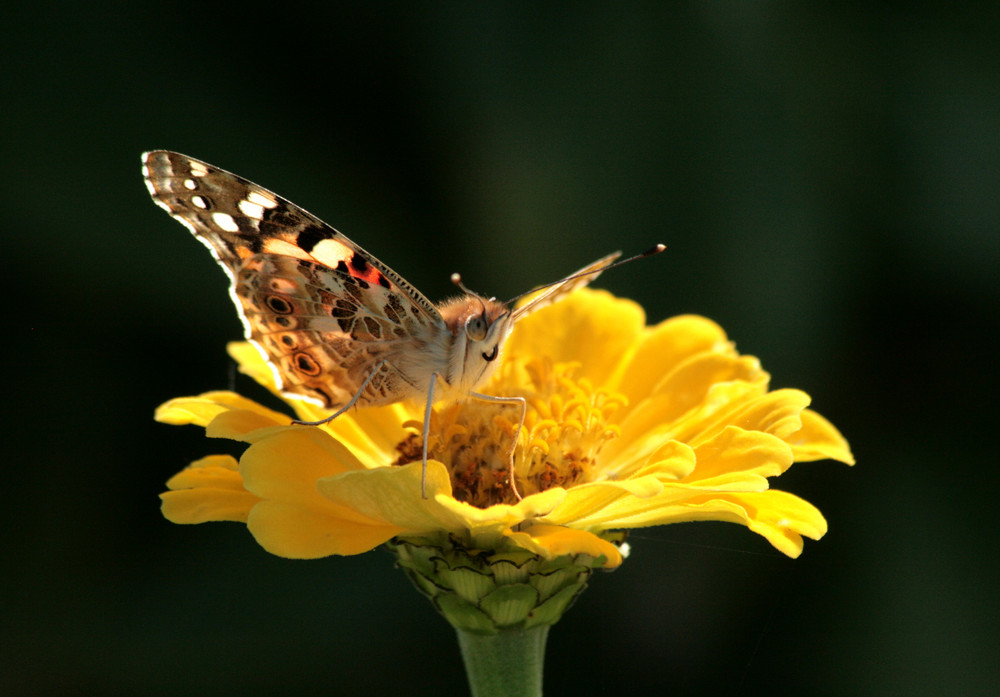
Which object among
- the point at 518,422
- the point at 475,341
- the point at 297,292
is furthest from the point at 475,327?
the point at 297,292

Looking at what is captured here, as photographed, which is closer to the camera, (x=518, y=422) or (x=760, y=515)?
(x=760, y=515)

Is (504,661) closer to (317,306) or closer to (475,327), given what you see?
(475,327)

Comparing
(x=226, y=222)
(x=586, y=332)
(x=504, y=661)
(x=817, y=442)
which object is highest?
(x=226, y=222)

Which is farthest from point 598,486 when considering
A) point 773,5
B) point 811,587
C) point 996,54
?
point 996,54

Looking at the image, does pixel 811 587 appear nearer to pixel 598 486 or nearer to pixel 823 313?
pixel 823 313

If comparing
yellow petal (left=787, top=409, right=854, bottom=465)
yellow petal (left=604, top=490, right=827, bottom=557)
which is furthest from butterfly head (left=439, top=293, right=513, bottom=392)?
yellow petal (left=787, top=409, right=854, bottom=465)

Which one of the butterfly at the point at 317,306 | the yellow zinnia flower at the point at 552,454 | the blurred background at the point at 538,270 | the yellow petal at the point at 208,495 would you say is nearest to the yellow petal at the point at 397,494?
the yellow zinnia flower at the point at 552,454

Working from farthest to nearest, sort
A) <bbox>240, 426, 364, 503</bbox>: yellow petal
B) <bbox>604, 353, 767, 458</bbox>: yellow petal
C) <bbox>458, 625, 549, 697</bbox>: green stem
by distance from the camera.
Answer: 1. <bbox>604, 353, 767, 458</bbox>: yellow petal
2. <bbox>458, 625, 549, 697</bbox>: green stem
3. <bbox>240, 426, 364, 503</bbox>: yellow petal

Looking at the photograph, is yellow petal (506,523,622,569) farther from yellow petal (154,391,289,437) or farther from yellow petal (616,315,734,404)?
yellow petal (616,315,734,404)
